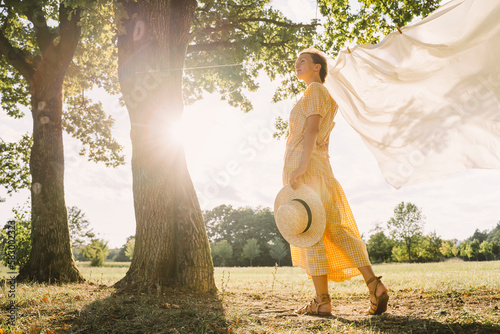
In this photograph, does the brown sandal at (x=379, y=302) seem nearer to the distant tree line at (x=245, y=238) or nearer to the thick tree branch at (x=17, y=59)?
the thick tree branch at (x=17, y=59)

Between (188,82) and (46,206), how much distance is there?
22.6 ft

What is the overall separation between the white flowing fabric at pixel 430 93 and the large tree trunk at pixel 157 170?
116 inches

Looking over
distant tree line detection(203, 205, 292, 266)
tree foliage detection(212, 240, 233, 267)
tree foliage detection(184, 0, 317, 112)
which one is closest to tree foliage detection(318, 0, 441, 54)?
tree foliage detection(184, 0, 317, 112)

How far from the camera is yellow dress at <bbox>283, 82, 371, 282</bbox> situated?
3.80 meters

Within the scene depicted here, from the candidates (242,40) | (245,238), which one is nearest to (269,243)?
(245,238)

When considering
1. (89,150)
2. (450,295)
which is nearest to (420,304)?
(450,295)

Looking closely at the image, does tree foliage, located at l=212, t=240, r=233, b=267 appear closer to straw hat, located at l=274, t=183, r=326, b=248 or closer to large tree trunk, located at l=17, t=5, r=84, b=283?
large tree trunk, located at l=17, t=5, r=84, b=283

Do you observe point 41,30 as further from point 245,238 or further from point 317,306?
point 245,238

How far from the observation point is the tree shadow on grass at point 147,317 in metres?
2.98

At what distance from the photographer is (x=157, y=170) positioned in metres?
5.70

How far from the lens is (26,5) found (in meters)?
8.20

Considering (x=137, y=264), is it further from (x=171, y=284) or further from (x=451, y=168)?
(x=451, y=168)

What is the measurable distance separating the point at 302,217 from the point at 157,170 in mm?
3013

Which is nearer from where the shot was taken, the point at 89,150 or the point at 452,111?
the point at 452,111
